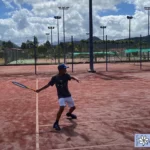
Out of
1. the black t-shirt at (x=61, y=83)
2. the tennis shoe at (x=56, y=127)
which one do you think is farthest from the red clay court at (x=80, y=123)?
the black t-shirt at (x=61, y=83)

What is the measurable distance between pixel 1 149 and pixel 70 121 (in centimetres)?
252

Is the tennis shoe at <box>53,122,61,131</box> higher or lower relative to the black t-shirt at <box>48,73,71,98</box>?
lower

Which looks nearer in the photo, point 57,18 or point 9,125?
point 9,125

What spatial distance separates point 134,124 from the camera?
8.02 m

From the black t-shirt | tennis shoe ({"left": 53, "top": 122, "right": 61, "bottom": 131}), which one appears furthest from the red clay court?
the black t-shirt

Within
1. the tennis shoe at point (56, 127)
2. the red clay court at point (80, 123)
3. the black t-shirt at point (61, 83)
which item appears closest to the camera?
the red clay court at point (80, 123)

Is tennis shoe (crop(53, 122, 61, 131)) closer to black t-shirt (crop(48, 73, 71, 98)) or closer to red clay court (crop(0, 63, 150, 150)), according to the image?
red clay court (crop(0, 63, 150, 150))

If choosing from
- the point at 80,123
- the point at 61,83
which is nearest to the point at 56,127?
the point at 80,123

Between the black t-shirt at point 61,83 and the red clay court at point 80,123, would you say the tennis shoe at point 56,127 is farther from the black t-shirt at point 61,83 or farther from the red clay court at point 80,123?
the black t-shirt at point 61,83

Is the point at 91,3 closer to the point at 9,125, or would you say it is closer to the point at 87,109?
the point at 87,109

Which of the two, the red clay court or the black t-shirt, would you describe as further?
the black t-shirt

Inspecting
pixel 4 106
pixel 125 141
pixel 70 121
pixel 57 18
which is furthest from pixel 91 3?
pixel 57 18

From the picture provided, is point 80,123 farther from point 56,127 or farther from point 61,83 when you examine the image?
point 61,83

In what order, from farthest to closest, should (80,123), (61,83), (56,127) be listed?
(80,123), (61,83), (56,127)
